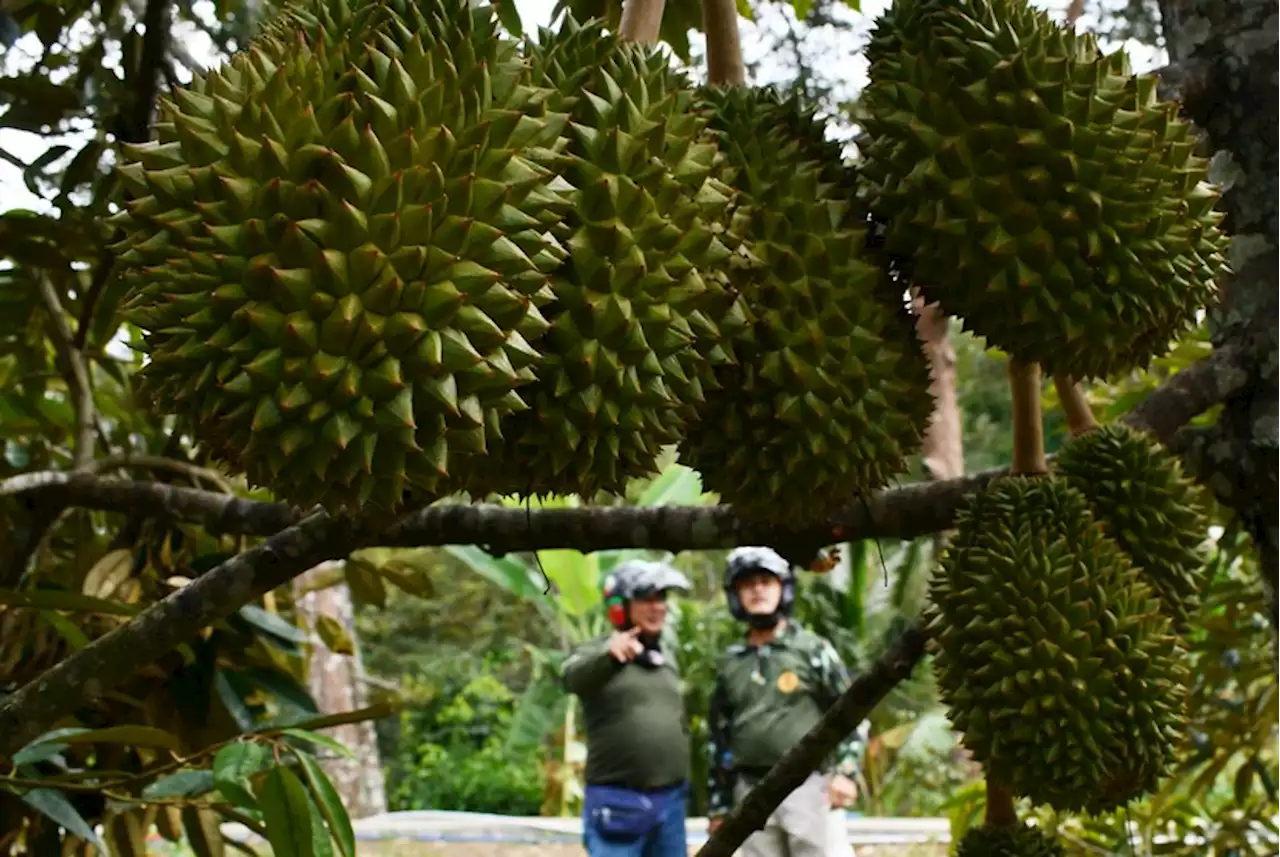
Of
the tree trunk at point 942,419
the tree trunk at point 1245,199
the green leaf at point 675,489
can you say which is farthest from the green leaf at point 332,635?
the green leaf at point 675,489

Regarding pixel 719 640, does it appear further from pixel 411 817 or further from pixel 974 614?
pixel 974 614

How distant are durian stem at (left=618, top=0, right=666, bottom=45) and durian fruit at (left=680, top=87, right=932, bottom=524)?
0.25ft

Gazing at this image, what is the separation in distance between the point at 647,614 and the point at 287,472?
3.25 m

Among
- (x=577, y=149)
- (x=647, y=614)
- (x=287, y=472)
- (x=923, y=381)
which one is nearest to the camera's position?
(x=287, y=472)

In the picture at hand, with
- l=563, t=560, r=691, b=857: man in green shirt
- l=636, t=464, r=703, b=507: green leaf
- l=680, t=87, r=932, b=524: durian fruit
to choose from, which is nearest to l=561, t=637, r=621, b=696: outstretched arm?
l=563, t=560, r=691, b=857: man in green shirt

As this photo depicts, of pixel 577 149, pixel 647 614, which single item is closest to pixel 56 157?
pixel 577 149

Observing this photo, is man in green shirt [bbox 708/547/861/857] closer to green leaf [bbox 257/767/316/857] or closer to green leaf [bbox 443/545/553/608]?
green leaf [bbox 443/545/553/608]

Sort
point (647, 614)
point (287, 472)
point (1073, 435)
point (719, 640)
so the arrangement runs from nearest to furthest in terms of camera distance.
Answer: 1. point (287, 472)
2. point (1073, 435)
3. point (647, 614)
4. point (719, 640)

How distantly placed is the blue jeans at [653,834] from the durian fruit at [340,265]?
3.32m

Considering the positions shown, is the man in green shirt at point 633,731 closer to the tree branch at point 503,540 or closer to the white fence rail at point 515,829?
the white fence rail at point 515,829

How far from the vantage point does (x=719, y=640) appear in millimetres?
7051

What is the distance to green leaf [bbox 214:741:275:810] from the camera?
1.01 metres

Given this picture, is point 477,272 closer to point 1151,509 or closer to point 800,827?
point 1151,509

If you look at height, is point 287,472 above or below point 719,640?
above
